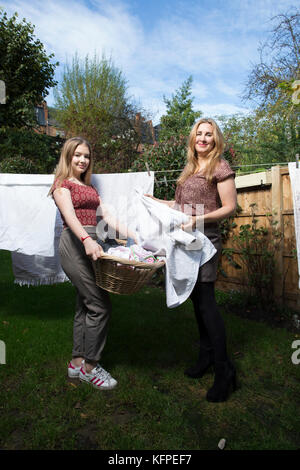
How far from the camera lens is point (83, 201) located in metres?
2.47

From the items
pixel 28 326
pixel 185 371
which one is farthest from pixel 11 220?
pixel 185 371

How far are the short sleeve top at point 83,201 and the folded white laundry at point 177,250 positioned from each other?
1.66ft

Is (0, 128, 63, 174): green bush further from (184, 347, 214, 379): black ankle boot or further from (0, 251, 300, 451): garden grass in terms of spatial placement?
(184, 347, 214, 379): black ankle boot

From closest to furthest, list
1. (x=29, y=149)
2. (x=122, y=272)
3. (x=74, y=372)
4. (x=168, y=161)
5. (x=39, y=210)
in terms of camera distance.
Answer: (x=122, y=272) → (x=74, y=372) → (x=39, y=210) → (x=168, y=161) → (x=29, y=149)

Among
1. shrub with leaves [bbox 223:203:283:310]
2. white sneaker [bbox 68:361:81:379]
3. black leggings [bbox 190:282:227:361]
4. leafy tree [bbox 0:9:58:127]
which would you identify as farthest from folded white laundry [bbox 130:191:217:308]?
leafy tree [bbox 0:9:58:127]

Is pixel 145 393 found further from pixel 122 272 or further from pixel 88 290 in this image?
pixel 122 272

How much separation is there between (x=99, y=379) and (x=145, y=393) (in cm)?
36

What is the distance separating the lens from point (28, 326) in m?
3.82

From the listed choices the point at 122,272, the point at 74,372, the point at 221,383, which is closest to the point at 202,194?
the point at 122,272

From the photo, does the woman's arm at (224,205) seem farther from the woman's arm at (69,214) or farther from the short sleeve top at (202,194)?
the woman's arm at (69,214)

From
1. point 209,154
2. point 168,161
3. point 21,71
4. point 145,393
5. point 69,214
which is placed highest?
point 21,71

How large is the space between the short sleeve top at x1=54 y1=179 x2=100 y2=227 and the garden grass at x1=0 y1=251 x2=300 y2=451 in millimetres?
1256

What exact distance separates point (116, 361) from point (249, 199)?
3004mm

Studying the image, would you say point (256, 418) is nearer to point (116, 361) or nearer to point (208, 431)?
point (208, 431)
